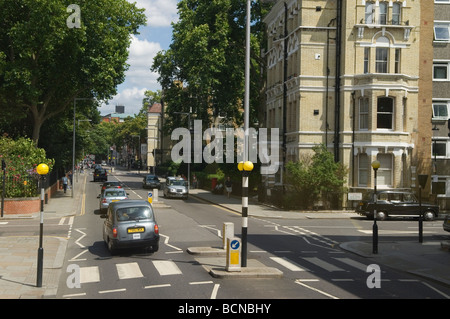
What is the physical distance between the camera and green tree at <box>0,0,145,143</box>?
37.6 meters

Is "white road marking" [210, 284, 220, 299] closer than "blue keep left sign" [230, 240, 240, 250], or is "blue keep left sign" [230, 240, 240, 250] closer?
"white road marking" [210, 284, 220, 299]

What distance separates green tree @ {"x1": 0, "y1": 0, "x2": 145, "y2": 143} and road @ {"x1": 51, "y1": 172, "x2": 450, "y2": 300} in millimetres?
15360

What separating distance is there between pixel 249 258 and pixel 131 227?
4.23m

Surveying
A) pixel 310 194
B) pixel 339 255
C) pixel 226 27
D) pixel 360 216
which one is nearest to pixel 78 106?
pixel 226 27

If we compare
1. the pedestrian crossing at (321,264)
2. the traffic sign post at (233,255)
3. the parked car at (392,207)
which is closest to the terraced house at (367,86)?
the parked car at (392,207)

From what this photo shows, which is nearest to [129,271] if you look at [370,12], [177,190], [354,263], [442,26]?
[354,263]

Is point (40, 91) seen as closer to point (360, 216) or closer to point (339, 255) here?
point (360, 216)

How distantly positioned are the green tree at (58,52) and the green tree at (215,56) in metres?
7.27

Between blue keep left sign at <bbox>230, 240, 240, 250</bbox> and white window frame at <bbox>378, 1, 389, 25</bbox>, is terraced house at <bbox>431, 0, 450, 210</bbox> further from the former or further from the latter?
blue keep left sign at <bbox>230, 240, 240, 250</bbox>

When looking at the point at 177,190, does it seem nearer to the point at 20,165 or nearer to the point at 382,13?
the point at 20,165

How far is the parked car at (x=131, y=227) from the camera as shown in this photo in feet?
61.1

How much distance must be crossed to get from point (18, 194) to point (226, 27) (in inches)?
1030

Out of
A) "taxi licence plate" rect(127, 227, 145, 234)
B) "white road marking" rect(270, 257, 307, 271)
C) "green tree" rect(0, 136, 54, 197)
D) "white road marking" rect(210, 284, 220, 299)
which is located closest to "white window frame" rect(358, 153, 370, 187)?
"white road marking" rect(270, 257, 307, 271)

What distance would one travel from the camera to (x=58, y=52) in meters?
40.9
